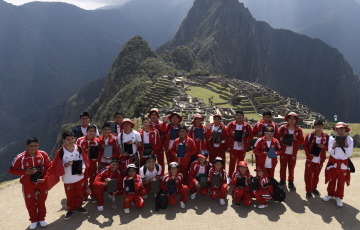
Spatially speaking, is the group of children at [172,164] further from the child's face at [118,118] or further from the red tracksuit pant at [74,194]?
the child's face at [118,118]

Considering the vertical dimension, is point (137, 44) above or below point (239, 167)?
above

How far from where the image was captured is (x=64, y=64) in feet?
614

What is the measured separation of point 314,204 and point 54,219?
559 cm

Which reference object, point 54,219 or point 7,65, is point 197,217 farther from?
point 7,65

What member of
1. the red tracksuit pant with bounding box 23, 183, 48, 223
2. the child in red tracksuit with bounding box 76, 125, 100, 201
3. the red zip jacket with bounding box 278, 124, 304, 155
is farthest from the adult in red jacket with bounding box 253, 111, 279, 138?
the red tracksuit pant with bounding box 23, 183, 48, 223

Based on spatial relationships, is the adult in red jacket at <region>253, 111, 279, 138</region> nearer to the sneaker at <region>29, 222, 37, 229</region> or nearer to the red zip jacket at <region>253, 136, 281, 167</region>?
the red zip jacket at <region>253, 136, 281, 167</region>

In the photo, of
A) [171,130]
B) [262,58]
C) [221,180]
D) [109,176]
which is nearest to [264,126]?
[221,180]

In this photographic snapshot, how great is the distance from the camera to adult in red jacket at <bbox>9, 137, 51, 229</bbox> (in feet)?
15.0

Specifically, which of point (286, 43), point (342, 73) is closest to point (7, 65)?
point (286, 43)

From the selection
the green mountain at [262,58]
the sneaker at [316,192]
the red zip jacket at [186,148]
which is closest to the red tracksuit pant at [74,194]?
the red zip jacket at [186,148]

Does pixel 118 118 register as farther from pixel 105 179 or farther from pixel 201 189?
pixel 201 189

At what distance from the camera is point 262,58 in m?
166

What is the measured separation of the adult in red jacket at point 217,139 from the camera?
20.9 feet

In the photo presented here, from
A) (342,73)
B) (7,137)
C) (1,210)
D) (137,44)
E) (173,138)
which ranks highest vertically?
(137,44)
